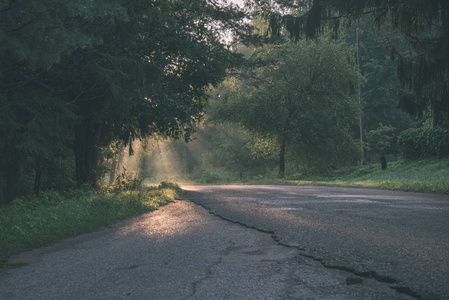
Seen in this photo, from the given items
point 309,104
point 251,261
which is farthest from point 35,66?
point 309,104

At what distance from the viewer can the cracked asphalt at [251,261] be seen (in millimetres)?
3682

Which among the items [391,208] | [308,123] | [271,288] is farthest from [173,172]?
[271,288]

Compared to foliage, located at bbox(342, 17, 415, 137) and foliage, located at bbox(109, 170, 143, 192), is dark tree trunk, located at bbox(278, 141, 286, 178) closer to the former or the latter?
foliage, located at bbox(342, 17, 415, 137)

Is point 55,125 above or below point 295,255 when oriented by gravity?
above

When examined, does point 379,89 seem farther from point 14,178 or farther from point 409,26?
point 14,178

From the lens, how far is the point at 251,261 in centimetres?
474

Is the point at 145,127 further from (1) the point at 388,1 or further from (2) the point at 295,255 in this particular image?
(2) the point at 295,255

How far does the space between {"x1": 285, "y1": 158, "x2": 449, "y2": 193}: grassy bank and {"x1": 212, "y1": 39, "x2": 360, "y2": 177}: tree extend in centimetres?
273

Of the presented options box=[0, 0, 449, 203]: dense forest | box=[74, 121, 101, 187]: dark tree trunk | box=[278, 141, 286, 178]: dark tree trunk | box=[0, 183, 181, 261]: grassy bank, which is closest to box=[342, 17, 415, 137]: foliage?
box=[278, 141, 286, 178]: dark tree trunk

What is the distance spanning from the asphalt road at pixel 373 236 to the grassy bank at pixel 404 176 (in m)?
5.63

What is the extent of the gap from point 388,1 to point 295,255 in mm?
8789

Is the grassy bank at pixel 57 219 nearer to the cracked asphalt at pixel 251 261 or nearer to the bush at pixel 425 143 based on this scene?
the cracked asphalt at pixel 251 261

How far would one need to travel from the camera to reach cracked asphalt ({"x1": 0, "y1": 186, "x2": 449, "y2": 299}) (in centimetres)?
368

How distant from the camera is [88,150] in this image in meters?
16.8
